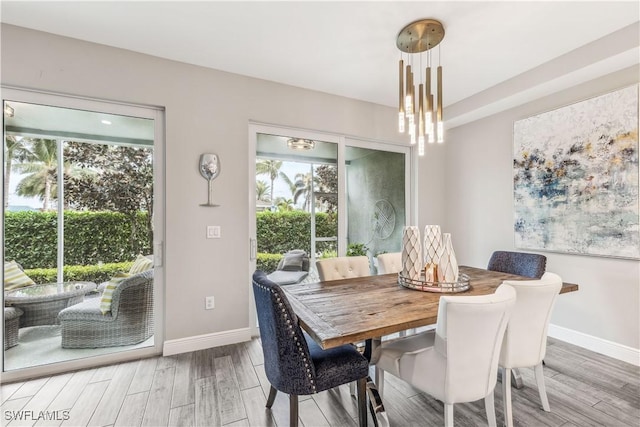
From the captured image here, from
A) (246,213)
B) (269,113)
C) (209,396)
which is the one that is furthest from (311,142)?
(209,396)

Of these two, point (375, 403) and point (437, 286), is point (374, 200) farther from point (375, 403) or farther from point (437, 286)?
point (375, 403)

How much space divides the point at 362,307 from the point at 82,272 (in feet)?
7.88

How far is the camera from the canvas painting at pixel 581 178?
234 cm

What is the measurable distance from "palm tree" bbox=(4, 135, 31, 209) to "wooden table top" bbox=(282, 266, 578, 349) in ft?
7.68

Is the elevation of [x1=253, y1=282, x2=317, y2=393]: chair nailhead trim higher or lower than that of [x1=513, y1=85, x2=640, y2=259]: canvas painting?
lower

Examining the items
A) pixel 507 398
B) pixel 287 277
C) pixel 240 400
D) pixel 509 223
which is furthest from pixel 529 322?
pixel 287 277

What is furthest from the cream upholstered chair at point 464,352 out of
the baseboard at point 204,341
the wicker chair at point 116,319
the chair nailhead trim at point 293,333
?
the wicker chair at point 116,319

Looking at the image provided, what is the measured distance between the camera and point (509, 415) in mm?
1559

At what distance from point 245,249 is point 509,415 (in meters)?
2.38

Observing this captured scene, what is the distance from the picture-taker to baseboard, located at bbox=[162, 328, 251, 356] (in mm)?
2508

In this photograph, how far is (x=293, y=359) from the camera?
137 cm

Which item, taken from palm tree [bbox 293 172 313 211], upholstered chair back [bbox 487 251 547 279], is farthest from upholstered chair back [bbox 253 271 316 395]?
upholstered chair back [bbox 487 251 547 279]
